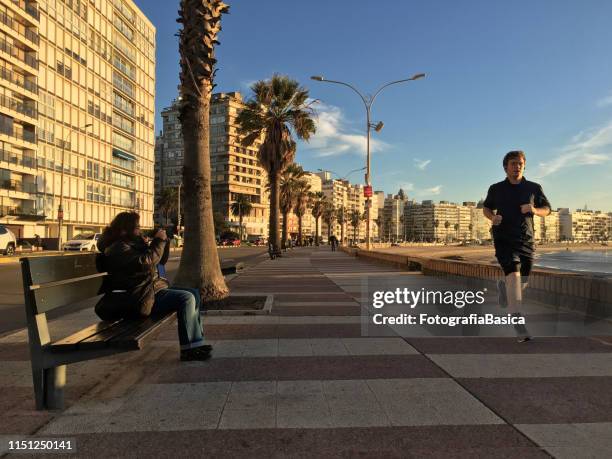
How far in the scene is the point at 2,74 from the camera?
4131cm

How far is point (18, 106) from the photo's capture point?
43406 mm

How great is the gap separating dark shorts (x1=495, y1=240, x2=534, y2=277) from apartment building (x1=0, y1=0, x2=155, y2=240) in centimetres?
3736

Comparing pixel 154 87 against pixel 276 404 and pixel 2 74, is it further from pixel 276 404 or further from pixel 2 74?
pixel 276 404

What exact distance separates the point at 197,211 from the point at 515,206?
4.81 metres

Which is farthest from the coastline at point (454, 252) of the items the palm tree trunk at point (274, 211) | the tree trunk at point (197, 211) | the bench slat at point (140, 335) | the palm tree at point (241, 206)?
the palm tree at point (241, 206)

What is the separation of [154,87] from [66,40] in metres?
23.5

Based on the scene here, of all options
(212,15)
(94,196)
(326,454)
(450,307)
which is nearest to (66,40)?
(94,196)

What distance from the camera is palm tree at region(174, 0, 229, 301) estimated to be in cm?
763

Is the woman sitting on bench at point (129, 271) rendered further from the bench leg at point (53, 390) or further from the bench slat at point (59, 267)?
the bench leg at point (53, 390)

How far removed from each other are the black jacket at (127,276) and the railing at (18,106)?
152ft

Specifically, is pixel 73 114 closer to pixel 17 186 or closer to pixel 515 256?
pixel 17 186

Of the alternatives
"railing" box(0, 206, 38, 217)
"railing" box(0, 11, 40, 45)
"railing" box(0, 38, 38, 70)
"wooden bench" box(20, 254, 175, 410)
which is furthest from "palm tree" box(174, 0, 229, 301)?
"railing" box(0, 11, 40, 45)

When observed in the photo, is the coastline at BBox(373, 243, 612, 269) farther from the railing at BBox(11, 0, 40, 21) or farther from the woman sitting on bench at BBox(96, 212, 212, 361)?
the railing at BBox(11, 0, 40, 21)

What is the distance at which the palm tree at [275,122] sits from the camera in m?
26.2
